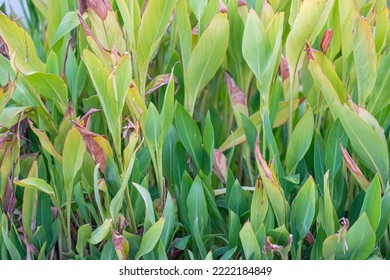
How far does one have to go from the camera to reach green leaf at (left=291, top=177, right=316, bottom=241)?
0.99 m

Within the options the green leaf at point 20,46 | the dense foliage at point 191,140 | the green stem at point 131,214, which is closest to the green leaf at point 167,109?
the dense foliage at point 191,140

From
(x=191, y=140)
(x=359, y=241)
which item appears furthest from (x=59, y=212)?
(x=359, y=241)

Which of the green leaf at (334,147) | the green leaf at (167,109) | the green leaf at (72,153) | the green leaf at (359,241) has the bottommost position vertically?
the green leaf at (359,241)

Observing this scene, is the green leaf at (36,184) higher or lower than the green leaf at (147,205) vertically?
higher

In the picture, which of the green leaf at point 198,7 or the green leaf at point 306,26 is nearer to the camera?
the green leaf at point 306,26

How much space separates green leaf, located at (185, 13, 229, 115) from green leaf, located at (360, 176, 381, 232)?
310mm

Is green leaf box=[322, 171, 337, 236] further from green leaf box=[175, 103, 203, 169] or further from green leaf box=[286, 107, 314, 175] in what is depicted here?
green leaf box=[175, 103, 203, 169]

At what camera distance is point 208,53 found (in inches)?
42.1

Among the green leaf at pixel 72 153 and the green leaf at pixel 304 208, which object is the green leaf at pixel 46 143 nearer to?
the green leaf at pixel 72 153

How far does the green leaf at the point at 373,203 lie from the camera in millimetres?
970

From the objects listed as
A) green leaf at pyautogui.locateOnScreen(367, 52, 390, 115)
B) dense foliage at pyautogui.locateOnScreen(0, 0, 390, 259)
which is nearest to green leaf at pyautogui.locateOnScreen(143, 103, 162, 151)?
dense foliage at pyautogui.locateOnScreen(0, 0, 390, 259)

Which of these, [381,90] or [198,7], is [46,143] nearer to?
[198,7]

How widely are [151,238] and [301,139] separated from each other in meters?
0.28
